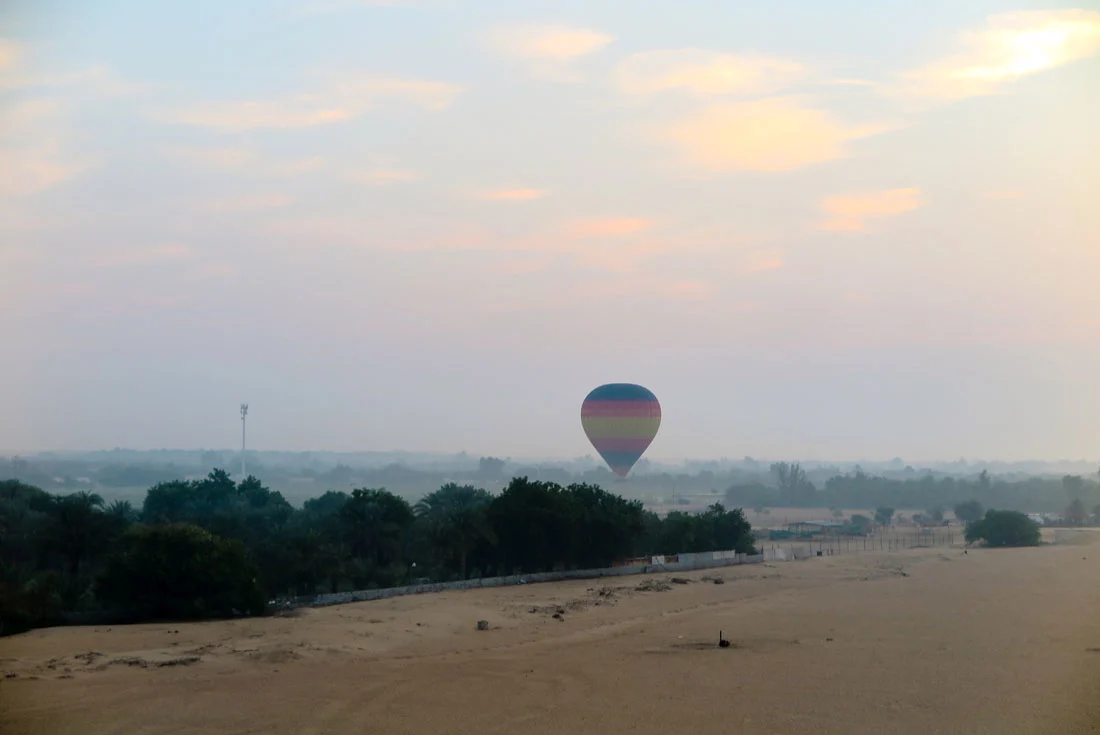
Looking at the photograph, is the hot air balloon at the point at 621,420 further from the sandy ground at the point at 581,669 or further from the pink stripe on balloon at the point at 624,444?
the sandy ground at the point at 581,669

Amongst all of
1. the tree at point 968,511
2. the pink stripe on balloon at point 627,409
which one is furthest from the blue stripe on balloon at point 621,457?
the tree at point 968,511

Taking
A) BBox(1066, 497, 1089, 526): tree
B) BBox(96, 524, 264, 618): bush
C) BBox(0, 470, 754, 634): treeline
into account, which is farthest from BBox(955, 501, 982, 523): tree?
BBox(96, 524, 264, 618): bush

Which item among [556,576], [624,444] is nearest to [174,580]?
[556,576]

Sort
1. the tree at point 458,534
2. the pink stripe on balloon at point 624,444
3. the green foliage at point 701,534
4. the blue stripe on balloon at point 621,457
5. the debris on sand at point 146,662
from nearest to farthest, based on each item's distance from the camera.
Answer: the debris on sand at point 146,662
the tree at point 458,534
the green foliage at point 701,534
the pink stripe on balloon at point 624,444
the blue stripe on balloon at point 621,457

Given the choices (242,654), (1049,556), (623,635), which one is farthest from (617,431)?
(242,654)

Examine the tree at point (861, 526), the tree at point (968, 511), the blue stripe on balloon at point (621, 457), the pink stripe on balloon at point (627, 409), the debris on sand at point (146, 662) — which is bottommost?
the debris on sand at point (146, 662)

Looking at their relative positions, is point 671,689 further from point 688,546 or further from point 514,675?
point 688,546
